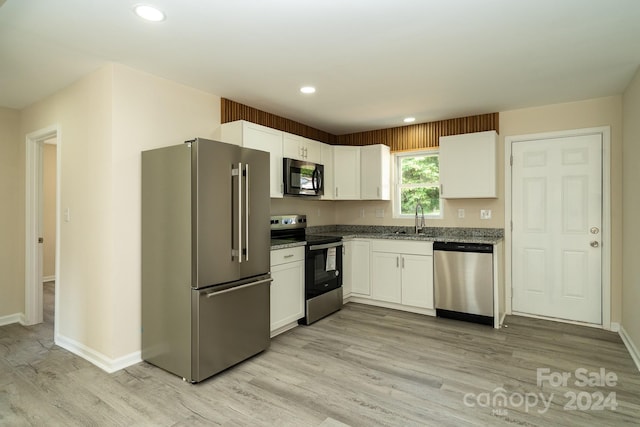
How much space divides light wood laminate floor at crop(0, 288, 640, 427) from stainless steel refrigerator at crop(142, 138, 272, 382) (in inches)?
7.9

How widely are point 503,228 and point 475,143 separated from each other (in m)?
1.05

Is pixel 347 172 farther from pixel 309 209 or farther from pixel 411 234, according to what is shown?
pixel 411 234

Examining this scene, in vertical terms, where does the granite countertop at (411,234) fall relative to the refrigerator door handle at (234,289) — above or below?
above

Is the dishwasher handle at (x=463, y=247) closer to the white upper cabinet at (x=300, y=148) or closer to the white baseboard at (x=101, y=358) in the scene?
the white upper cabinet at (x=300, y=148)

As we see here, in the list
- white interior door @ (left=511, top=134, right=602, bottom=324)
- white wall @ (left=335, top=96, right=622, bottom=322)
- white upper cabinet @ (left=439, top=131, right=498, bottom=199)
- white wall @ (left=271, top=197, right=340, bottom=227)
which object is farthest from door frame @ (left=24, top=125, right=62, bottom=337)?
white interior door @ (left=511, top=134, right=602, bottom=324)

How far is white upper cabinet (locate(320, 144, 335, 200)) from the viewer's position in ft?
15.1

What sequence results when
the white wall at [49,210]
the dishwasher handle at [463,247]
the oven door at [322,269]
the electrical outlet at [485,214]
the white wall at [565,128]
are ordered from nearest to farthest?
the white wall at [565,128] < the dishwasher handle at [463,247] < the oven door at [322,269] < the electrical outlet at [485,214] < the white wall at [49,210]

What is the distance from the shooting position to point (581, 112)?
3666 millimetres

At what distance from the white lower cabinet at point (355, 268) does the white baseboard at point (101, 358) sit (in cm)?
243

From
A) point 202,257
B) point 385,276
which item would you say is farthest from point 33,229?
point 385,276

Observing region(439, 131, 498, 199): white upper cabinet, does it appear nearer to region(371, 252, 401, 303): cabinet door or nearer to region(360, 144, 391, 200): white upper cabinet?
region(360, 144, 391, 200): white upper cabinet

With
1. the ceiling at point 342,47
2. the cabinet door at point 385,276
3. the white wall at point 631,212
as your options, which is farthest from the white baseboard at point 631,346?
the ceiling at point 342,47

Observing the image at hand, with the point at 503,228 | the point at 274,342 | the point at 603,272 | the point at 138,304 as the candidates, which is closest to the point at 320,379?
the point at 274,342

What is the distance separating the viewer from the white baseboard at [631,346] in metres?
2.74
